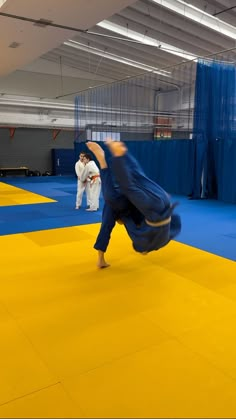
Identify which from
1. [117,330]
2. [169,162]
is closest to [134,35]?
[169,162]

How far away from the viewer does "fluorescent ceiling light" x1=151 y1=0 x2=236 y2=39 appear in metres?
9.42

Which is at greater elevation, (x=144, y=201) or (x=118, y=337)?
(x=144, y=201)

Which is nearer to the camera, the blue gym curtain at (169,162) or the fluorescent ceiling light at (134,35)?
the blue gym curtain at (169,162)

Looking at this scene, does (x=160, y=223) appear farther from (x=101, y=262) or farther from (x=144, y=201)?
(x=101, y=262)

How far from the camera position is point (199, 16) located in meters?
9.91

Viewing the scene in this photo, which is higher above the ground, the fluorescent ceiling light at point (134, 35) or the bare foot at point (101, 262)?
the fluorescent ceiling light at point (134, 35)

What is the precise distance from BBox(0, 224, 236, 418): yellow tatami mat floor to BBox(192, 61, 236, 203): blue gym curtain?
5123mm

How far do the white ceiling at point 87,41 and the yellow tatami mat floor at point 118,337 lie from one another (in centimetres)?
444

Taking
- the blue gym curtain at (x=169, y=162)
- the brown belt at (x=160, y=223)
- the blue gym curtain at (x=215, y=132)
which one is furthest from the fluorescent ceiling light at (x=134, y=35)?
the brown belt at (x=160, y=223)

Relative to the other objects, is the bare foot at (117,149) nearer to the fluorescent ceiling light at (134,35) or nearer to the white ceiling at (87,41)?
the white ceiling at (87,41)

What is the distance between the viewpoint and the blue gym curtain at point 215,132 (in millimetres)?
8703

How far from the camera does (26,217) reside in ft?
22.8

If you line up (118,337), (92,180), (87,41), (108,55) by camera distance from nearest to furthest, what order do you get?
(118,337) < (92,180) < (87,41) < (108,55)

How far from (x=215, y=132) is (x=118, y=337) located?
7.56m
